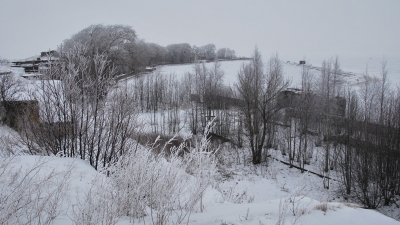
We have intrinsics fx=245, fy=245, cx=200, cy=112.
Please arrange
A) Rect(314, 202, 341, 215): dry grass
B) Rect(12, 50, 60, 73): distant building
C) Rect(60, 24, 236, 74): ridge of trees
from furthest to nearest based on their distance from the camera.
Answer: Rect(60, 24, 236, 74): ridge of trees < Rect(12, 50, 60, 73): distant building < Rect(314, 202, 341, 215): dry grass

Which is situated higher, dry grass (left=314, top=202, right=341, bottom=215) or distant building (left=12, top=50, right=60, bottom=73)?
distant building (left=12, top=50, right=60, bottom=73)

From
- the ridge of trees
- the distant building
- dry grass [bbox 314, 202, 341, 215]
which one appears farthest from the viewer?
the ridge of trees

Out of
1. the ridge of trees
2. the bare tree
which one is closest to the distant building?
the ridge of trees

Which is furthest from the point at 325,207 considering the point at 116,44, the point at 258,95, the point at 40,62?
the point at 116,44

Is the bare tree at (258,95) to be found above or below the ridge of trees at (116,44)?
below

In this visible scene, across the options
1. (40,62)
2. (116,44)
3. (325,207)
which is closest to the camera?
(325,207)

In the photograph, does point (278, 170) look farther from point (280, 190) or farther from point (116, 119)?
point (116, 119)

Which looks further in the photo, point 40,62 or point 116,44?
point 116,44

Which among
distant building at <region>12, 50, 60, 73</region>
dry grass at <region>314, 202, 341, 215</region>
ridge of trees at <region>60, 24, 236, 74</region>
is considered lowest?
dry grass at <region>314, 202, 341, 215</region>

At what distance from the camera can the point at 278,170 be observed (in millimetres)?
20047

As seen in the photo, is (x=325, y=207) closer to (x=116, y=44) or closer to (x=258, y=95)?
(x=258, y=95)

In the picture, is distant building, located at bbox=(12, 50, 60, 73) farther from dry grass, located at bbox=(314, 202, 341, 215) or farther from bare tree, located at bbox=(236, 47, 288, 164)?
bare tree, located at bbox=(236, 47, 288, 164)

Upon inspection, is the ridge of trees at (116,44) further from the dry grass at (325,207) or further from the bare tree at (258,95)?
the dry grass at (325,207)

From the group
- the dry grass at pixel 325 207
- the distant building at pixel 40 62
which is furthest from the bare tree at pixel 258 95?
the dry grass at pixel 325 207
